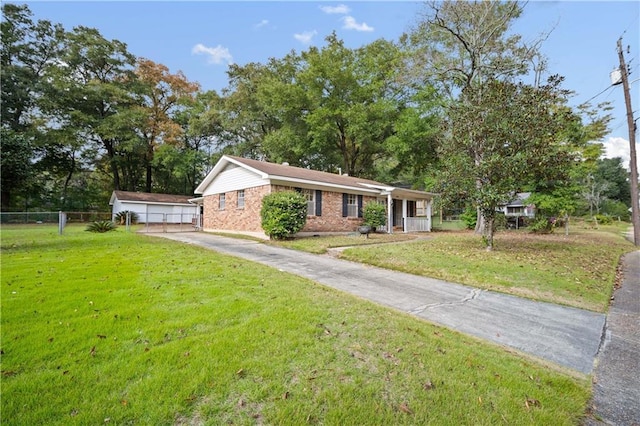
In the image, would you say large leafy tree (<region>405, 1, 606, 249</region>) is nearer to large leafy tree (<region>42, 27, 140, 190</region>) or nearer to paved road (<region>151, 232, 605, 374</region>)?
paved road (<region>151, 232, 605, 374</region>)

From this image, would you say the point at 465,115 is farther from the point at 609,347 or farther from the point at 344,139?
the point at 344,139

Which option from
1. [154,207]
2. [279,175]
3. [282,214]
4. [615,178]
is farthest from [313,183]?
[615,178]

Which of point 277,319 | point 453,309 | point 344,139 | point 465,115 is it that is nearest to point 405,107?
point 344,139

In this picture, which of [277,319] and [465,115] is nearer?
[277,319]

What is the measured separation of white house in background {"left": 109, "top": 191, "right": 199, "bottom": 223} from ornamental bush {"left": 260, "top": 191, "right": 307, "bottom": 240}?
16.7 m

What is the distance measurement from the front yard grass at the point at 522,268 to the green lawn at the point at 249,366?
328 cm

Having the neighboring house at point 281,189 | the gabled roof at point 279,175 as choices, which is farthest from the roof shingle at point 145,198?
the gabled roof at point 279,175

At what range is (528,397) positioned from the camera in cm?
247

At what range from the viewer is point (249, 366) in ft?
8.50

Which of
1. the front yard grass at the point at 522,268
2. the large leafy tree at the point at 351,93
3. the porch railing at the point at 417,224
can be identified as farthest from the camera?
the large leafy tree at the point at 351,93

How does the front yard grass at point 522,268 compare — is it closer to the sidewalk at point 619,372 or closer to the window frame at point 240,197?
the sidewalk at point 619,372

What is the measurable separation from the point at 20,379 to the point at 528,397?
418cm

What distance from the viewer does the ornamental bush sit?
1258 cm

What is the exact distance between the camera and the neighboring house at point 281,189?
14.8 metres
